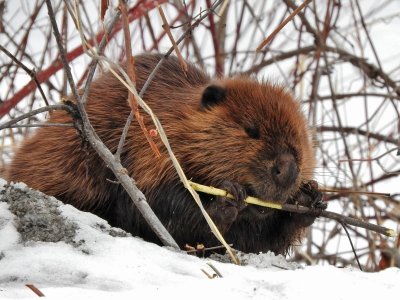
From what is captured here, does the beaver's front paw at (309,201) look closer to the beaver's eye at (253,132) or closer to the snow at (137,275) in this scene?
the beaver's eye at (253,132)

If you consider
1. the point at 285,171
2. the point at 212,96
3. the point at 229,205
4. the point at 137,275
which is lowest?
the point at 137,275

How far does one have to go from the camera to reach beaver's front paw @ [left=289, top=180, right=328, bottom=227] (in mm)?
2973

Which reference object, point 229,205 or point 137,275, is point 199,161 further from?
point 137,275

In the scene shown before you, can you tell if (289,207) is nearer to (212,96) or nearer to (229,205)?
(229,205)

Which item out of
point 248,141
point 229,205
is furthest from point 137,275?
point 248,141

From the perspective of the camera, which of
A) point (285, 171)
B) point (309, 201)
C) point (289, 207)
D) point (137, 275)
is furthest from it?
point (309, 201)

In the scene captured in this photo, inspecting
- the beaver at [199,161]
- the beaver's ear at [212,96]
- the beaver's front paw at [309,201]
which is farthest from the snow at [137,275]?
the beaver's ear at [212,96]

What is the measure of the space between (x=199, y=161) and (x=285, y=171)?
0.38 metres

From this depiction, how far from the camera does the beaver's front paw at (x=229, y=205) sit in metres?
2.77

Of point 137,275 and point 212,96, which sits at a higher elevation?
point 212,96

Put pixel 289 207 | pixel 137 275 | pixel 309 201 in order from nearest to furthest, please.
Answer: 1. pixel 137 275
2. pixel 289 207
3. pixel 309 201

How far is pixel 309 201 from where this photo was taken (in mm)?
2986

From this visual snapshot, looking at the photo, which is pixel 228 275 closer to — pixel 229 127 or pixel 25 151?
pixel 229 127

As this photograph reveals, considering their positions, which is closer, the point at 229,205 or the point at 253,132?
the point at 229,205
